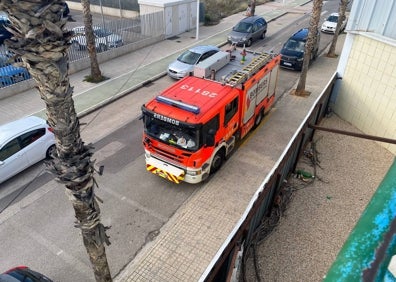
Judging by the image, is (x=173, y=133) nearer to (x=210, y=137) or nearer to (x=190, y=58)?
(x=210, y=137)

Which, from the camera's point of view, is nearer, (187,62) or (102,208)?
(102,208)

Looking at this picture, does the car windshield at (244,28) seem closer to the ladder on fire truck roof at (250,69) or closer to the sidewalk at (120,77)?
the sidewalk at (120,77)

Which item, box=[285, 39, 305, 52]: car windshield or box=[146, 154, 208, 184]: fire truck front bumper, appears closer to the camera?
box=[146, 154, 208, 184]: fire truck front bumper

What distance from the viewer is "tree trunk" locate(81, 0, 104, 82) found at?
16.2 m

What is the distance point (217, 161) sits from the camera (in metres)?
11.3

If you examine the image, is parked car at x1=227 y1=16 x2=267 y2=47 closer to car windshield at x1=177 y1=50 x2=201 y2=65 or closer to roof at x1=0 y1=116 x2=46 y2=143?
car windshield at x1=177 y1=50 x2=201 y2=65

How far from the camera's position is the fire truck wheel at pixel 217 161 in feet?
36.3

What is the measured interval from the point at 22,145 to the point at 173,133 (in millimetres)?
5744

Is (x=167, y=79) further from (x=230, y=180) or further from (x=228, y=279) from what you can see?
(x=228, y=279)

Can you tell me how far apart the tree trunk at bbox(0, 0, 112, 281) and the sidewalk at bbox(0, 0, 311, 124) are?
11322 millimetres

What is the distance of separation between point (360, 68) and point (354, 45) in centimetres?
110

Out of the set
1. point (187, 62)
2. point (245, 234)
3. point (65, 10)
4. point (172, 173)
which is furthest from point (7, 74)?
point (65, 10)

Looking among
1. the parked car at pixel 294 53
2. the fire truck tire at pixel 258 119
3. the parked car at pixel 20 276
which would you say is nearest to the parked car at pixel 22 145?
the parked car at pixel 20 276

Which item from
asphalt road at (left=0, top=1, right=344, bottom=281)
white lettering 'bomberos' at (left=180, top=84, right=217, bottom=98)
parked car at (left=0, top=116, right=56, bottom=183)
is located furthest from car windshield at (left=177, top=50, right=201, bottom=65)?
parked car at (left=0, top=116, right=56, bottom=183)
